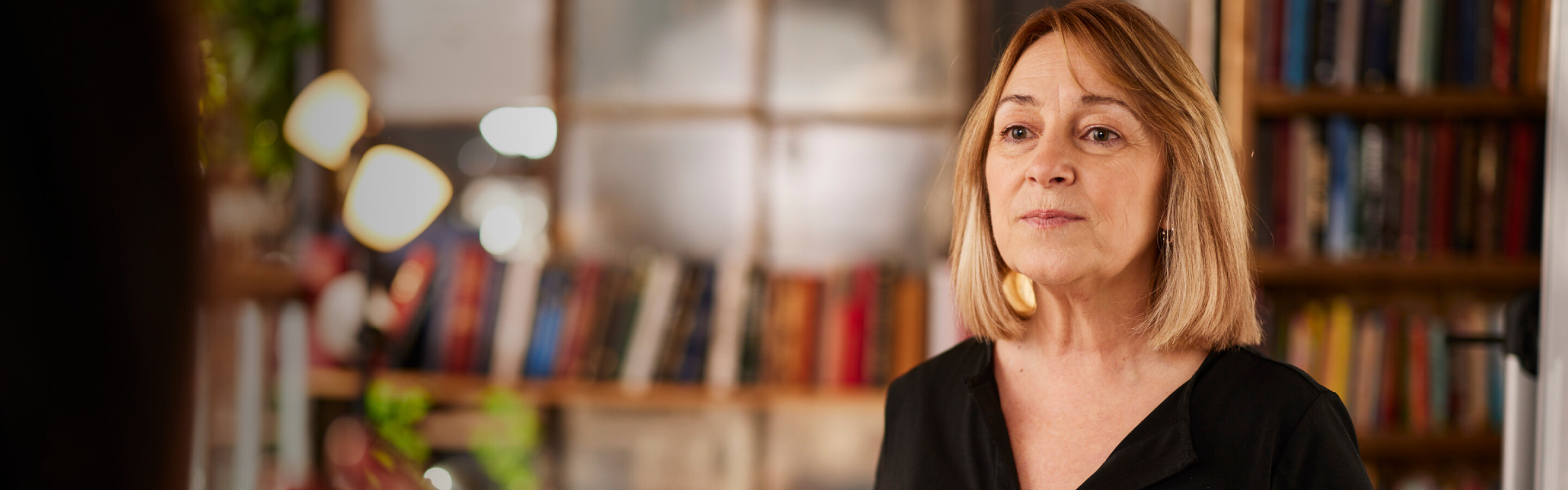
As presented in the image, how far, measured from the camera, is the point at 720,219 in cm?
237

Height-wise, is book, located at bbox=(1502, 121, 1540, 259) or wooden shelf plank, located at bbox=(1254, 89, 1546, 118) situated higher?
wooden shelf plank, located at bbox=(1254, 89, 1546, 118)

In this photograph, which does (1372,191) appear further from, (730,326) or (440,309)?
(440,309)

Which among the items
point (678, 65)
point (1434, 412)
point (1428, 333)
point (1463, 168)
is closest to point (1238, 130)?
point (1463, 168)

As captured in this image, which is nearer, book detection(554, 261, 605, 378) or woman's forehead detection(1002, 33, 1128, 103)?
woman's forehead detection(1002, 33, 1128, 103)

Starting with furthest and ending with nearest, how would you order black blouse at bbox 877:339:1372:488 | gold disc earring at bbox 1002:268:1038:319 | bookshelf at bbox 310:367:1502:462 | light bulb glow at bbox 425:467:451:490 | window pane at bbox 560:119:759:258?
window pane at bbox 560:119:759:258 → light bulb glow at bbox 425:467:451:490 → bookshelf at bbox 310:367:1502:462 → gold disc earring at bbox 1002:268:1038:319 → black blouse at bbox 877:339:1372:488

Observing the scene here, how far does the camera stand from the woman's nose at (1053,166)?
0.81 m

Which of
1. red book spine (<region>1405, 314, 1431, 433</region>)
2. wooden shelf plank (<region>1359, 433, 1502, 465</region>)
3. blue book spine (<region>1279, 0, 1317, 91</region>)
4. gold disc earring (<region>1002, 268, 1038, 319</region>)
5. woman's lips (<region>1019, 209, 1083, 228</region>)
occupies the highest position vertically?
blue book spine (<region>1279, 0, 1317, 91</region>)

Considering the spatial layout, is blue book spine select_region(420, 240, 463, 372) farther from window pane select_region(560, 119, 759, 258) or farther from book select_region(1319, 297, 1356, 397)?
book select_region(1319, 297, 1356, 397)

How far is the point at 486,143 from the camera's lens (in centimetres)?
231

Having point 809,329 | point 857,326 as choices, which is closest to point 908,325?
point 857,326

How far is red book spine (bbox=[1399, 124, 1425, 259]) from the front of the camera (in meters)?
1.84

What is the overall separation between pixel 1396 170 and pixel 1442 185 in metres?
0.09

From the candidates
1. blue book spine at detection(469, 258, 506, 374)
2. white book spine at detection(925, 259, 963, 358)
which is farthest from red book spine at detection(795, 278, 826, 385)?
blue book spine at detection(469, 258, 506, 374)

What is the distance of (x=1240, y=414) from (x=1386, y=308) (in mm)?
1489
